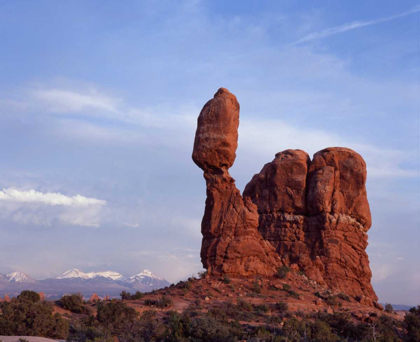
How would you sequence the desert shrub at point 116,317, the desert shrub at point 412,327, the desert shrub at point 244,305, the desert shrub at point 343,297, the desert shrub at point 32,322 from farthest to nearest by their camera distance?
the desert shrub at point 343,297 < the desert shrub at point 244,305 < the desert shrub at point 412,327 < the desert shrub at point 116,317 < the desert shrub at point 32,322

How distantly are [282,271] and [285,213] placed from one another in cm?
695

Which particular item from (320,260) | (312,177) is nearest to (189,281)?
(320,260)

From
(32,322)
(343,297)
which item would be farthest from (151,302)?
(343,297)

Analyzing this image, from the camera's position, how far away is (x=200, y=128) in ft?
127

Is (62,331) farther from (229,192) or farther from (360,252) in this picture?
(360,252)

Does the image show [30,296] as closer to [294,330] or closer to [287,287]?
[294,330]

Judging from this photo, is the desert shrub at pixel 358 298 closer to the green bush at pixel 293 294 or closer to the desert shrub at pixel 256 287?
the green bush at pixel 293 294

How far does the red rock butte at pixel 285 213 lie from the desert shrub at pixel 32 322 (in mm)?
14080

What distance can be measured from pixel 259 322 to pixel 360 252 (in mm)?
16656

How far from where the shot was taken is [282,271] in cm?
3809

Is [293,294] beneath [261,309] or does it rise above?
above

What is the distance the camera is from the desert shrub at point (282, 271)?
1479 inches

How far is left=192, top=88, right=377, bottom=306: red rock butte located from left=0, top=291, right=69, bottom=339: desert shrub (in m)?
14.1

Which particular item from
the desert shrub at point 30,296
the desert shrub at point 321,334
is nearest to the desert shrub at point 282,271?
the desert shrub at point 321,334
